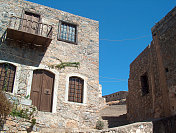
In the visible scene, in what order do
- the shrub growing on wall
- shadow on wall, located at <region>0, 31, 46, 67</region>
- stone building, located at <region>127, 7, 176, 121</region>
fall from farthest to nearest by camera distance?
shadow on wall, located at <region>0, 31, 46, 67</region>, stone building, located at <region>127, 7, 176, 121</region>, the shrub growing on wall

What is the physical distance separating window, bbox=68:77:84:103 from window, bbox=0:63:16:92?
3.20 m

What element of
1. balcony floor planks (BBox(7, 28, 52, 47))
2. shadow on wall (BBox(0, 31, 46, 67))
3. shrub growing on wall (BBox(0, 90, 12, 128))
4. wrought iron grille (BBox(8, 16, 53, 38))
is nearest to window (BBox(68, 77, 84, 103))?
shadow on wall (BBox(0, 31, 46, 67))

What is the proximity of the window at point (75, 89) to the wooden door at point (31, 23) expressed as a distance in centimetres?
365

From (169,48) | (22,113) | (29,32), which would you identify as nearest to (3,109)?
(22,113)

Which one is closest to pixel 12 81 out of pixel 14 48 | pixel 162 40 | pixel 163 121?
Result: pixel 14 48

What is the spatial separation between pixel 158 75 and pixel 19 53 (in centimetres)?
778

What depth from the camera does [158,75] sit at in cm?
1170

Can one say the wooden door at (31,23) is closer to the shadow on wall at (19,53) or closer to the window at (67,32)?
the shadow on wall at (19,53)

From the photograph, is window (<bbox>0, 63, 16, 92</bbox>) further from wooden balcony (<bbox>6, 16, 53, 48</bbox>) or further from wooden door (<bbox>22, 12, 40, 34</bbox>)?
wooden door (<bbox>22, 12, 40, 34</bbox>)

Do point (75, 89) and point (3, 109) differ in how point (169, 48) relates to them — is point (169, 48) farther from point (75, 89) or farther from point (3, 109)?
point (3, 109)

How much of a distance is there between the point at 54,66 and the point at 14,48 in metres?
2.40

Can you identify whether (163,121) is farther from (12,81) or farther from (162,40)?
(12,81)

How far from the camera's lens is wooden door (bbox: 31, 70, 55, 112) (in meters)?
11.2

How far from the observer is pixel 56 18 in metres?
13.6
